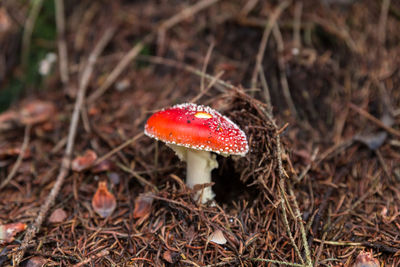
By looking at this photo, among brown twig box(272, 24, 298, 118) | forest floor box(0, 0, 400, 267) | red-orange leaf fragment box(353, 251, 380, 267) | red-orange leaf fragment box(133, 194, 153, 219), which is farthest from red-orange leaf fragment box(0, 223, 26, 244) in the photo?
brown twig box(272, 24, 298, 118)

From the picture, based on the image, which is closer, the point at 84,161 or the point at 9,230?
the point at 9,230

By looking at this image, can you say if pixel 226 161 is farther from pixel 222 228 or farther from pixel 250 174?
pixel 222 228

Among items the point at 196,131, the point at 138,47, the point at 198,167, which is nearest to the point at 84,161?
the point at 198,167

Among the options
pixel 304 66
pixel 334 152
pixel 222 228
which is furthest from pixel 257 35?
pixel 222 228

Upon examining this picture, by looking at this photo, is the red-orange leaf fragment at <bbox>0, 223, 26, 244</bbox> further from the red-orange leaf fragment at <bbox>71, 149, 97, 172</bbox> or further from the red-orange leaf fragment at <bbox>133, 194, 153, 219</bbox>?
the red-orange leaf fragment at <bbox>133, 194, 153, 219</bbox>

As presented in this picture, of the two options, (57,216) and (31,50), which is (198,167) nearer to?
(57,216)

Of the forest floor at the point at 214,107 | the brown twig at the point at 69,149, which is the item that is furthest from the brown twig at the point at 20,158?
the brown twig at the point at 69,149

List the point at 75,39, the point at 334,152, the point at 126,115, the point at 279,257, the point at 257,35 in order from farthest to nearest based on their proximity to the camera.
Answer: the point at 75,39, the point at 257,35, the point at 126,115, the point at 334,152, the point at 279,257
